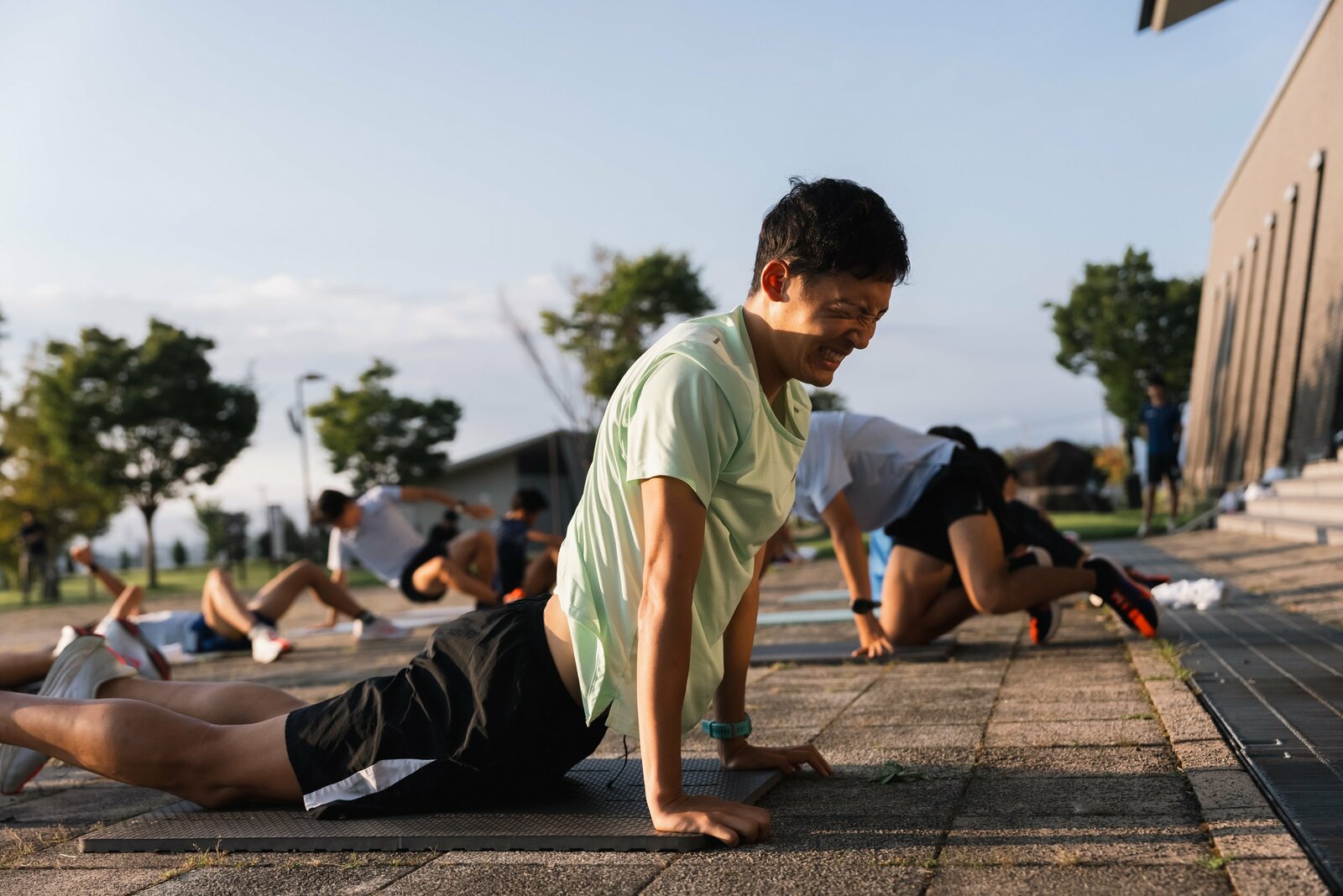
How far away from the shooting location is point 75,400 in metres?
30.7

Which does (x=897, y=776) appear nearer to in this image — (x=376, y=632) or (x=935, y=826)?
(x=935, y=826)

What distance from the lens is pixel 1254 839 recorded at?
2.09 meters

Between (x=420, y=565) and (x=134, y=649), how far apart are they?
12.6 feet

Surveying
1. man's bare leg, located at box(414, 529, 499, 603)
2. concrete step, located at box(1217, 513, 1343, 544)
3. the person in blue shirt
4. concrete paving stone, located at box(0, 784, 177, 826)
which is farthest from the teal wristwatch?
the person in blue shirt

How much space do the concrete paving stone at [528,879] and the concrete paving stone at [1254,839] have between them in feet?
3.52

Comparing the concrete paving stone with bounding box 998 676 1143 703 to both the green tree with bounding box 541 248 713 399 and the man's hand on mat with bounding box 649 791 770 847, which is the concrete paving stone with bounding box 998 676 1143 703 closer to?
the man's hand on mat with bounding box 649 791 770 847

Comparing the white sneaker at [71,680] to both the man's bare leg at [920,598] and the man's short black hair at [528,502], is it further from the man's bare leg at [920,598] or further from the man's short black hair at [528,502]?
the man's short black hair at [528,502]

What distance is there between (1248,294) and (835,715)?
24.8 metres

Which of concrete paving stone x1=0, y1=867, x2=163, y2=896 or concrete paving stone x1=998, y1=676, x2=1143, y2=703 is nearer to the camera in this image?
concrete paving stone x1=0, y1=867, x2=163, y2=896

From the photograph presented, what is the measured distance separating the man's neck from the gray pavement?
39.3 inches

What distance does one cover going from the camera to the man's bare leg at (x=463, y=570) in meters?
8.94

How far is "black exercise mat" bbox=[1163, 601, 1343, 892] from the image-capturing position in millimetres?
2270

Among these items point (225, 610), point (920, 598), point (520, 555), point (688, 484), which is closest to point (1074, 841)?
point (688, 484)

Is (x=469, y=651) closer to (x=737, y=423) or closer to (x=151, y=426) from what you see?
(x=737, y=423)
